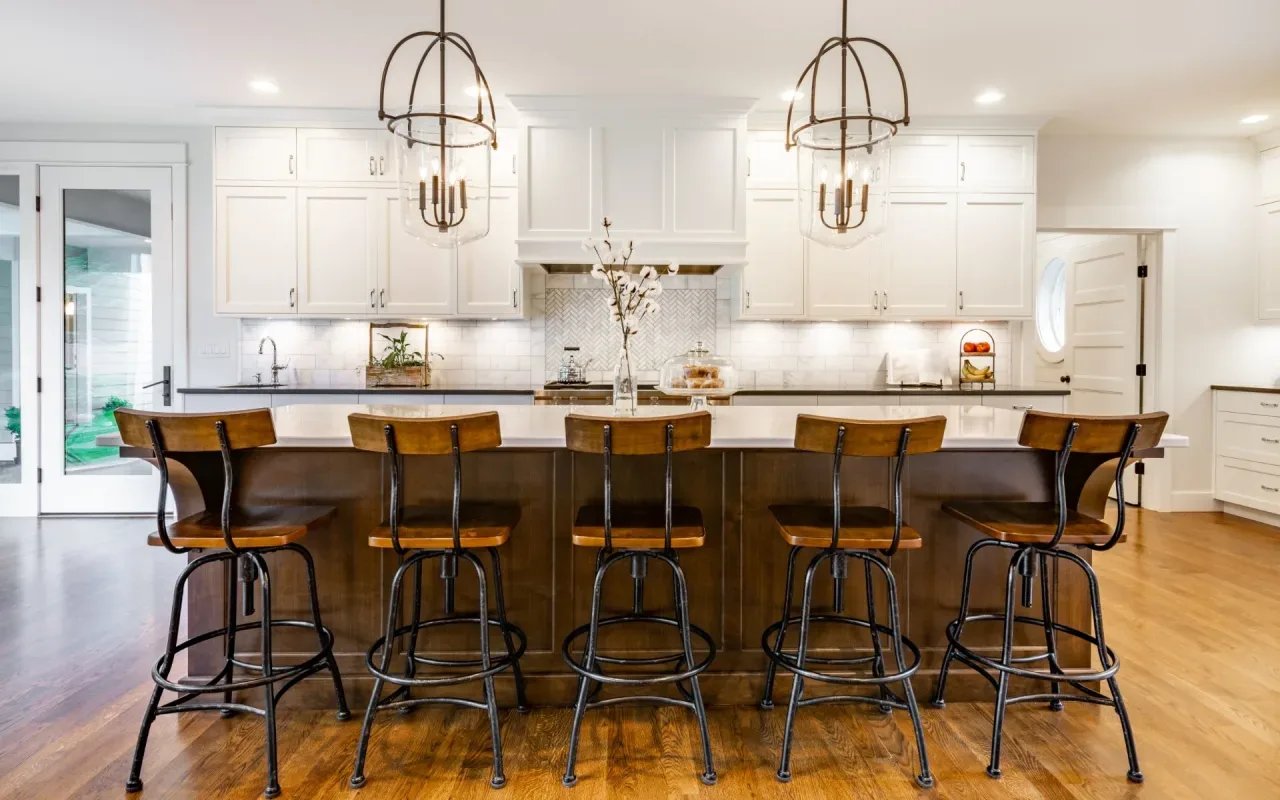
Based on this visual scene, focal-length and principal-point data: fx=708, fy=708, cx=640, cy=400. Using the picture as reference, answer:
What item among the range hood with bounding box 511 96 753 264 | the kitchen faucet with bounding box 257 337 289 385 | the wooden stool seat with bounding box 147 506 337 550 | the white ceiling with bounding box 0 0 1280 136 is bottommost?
the wooden stool seat with bounding box 147 506 337 550

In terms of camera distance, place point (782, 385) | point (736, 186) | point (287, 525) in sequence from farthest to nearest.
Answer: point (782, 385) < point (736, 186) < point (287, 525)

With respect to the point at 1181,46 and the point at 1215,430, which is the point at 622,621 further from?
the point at 1215,430

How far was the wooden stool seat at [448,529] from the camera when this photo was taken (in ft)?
6.32

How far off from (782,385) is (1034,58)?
95.2 inches

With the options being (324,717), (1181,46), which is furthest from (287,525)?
(1181,46)

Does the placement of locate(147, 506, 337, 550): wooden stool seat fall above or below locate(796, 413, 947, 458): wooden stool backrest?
below

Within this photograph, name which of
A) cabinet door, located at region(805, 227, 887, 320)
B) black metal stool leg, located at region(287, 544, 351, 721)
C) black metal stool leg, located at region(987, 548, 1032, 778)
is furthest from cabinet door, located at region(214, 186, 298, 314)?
black metal stool leg, located at region(987, 548, 1032, 778)

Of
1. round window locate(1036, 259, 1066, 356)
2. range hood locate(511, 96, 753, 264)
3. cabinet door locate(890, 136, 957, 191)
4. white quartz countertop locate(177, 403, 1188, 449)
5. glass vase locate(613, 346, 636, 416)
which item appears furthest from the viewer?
round window locate(1036, 259, 1066, 356)

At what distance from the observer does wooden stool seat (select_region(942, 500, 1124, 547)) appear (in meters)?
1.99

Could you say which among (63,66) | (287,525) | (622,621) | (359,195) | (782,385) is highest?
(63,66)

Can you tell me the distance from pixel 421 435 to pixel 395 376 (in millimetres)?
3214

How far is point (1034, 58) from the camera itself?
3777 mm

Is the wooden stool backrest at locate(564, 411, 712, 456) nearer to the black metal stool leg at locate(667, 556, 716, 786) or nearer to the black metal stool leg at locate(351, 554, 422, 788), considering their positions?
the black metal stool leg at locate(667, 556, 716, 786)

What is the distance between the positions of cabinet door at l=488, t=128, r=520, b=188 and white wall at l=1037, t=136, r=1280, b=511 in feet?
12.3
